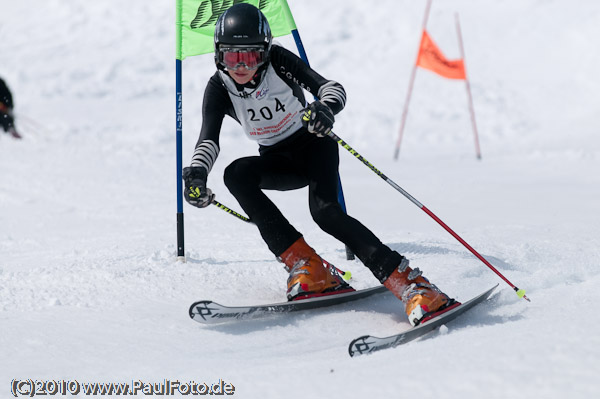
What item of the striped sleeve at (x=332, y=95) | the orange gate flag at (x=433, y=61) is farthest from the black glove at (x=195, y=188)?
the orange gate flag at (x=433, y=61)

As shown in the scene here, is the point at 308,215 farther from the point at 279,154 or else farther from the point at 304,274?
the point at 304,274

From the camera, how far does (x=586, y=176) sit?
926 cm

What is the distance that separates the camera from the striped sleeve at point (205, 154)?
345 cm

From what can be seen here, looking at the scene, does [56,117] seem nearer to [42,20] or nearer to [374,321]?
[42,20]

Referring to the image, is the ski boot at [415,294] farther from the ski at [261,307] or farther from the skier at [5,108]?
the skier at [5,108]

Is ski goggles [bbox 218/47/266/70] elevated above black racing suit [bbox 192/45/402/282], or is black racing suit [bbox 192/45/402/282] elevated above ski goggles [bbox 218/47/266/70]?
ski goggles [bbox 218/47/266/70]

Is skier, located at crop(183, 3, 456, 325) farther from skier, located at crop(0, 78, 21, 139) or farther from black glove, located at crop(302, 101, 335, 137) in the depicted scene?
skier, located at crop(0, 78, 21, 139)

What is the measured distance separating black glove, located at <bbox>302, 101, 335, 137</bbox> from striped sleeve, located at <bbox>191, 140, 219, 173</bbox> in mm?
679

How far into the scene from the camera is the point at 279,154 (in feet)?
12.2

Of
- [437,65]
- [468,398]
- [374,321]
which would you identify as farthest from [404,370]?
[437,65]

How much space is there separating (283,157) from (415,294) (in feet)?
3.94

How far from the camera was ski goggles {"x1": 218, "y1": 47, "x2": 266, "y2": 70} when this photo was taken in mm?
3297

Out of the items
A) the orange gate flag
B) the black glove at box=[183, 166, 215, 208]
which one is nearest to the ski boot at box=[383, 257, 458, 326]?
the black glove at box=[183, 166, 215, 208]

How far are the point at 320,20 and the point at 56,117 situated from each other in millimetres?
7974
